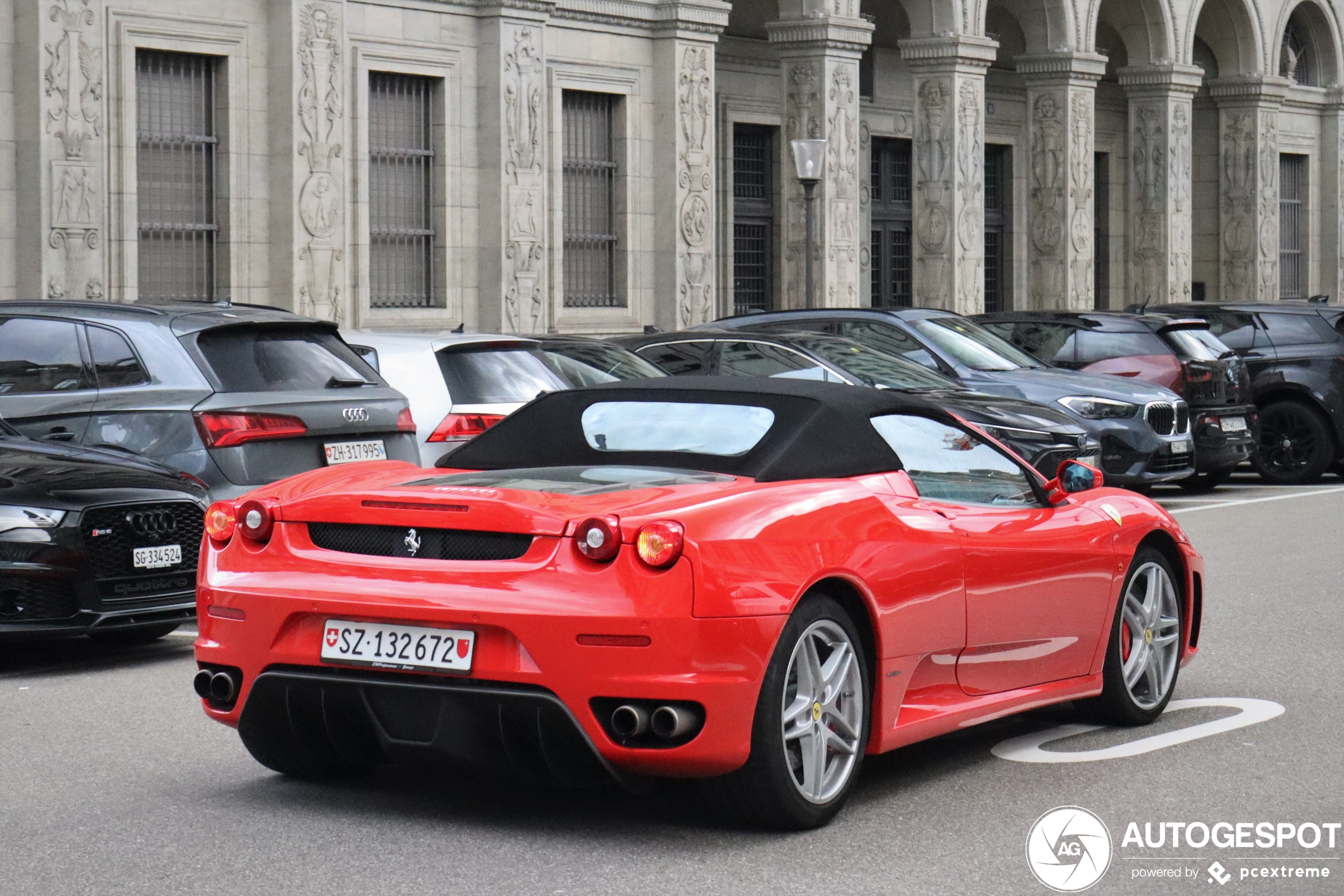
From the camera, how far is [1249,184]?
4053cm

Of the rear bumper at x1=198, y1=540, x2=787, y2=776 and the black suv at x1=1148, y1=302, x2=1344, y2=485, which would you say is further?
the black suv at x1=1148, y1=302, x2=1344, y2=485

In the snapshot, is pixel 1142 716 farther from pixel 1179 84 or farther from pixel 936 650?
pixel 1179 84

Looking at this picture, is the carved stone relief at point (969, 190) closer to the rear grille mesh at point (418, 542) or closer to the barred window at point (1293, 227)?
the barred window at point (1293, 227)

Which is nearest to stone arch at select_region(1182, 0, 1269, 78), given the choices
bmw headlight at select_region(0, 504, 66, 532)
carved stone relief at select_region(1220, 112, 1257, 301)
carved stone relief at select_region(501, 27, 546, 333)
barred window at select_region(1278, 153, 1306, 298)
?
carved stone relief at select_region(1220, 112, 1257, 301)

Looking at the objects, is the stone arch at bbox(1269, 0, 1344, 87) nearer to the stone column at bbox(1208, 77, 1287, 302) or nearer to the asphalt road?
the stone column at bbox(1208, 77, 1287, 302)

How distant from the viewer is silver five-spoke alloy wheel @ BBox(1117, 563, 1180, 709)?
726 cm

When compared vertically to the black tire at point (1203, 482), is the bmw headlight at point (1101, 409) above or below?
above

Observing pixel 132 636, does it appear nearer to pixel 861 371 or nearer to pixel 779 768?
pixel 779 768

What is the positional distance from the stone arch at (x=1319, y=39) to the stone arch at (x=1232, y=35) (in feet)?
5.85

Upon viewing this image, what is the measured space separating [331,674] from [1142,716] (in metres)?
3.14

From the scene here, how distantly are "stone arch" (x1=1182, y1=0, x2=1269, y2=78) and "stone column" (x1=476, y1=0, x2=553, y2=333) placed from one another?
19484mm

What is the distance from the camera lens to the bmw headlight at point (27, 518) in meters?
8.47

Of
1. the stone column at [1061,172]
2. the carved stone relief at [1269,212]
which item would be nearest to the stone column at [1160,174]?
the stone column at [1061,172]

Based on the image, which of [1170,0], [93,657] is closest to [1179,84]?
[1170,0]
